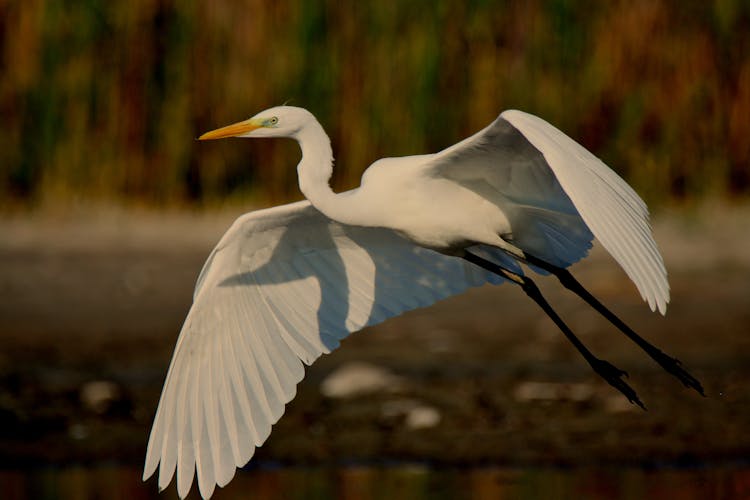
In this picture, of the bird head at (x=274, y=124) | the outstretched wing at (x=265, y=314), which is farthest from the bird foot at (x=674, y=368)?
the bird head at (x=274, y=124)

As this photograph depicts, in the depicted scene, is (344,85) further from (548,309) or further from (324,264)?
(548,309)

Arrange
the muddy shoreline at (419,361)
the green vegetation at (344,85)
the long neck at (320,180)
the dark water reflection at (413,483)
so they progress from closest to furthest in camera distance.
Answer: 1. the long neck at (320,180)
2. the dark water reflection at (413,483)
3. the muddy shoreline at (419,361)
4. the green vegetation at (344,85)

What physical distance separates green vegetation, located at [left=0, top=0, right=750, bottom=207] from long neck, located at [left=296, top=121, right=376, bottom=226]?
462 cm

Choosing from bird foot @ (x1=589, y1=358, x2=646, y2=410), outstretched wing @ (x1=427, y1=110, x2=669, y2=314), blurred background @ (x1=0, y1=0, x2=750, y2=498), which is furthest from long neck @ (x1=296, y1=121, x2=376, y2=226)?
blurred background @ (x1=0, y1=0, x2=750, y2=498)

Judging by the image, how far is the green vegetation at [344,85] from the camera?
11.1 meters

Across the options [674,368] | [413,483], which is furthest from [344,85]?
[674,368]

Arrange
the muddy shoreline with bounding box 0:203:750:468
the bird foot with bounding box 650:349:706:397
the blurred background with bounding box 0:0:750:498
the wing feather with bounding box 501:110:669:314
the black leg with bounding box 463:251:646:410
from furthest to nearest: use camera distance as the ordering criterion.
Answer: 1. the blurred background with bounding box 0:0:750:498
2. the muddy shoreline with bounding box 0:203:750:468
3. the bird foot with bounding box 650:349:706:397
4. the black leg with bounding box 463:251:646:410
5. the wing feather with bounding box 501:110:669:314

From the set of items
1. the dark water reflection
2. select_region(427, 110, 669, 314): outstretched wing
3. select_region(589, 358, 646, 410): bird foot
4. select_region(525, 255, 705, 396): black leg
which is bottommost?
the dark water reflection

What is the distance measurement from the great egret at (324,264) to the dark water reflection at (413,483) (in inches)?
29.7

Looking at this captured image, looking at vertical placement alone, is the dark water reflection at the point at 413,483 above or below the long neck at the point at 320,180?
below

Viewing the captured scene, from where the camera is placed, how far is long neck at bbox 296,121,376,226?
648 centimetres

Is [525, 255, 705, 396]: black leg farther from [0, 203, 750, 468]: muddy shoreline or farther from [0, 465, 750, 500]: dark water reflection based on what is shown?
[0, 203, 750, 468]: muddy shoreline

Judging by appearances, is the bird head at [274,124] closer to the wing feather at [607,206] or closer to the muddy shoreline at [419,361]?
the wing feather at [607,206]

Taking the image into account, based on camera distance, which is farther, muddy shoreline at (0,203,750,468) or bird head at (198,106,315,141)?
muddy shoreline at (0,203,750,468)
